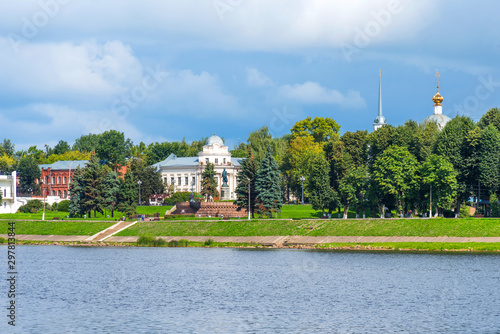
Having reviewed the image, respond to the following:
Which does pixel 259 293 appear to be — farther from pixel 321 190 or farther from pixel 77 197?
pixel 77 197

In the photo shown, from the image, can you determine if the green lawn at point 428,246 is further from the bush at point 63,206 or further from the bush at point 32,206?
the bush at point 32,206

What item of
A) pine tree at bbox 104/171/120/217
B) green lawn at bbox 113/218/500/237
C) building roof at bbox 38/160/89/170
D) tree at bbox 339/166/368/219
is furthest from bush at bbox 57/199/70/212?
tree at bbox 339/166/368/219

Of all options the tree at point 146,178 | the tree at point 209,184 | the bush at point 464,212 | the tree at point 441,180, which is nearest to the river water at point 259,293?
the tree at point 441,180

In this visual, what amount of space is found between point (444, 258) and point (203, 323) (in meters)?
31.7

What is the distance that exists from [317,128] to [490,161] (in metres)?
53.1

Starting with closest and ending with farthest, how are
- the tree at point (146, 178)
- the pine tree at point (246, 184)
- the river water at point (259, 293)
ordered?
the river water at point (259, 293), the pine tree at point (246, 184), the tree at point (146, 178)

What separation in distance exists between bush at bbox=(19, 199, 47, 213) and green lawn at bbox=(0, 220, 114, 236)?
27292 millimetres

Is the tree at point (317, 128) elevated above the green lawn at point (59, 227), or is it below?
above

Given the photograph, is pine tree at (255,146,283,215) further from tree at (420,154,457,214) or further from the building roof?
the building roof

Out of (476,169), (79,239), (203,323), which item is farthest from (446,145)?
(203,323)

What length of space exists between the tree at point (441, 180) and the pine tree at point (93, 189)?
1762 inches

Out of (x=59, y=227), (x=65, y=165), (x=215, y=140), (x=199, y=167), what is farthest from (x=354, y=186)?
(x=65, y=165)

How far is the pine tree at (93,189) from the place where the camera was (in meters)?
102

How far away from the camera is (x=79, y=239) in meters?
84.4
